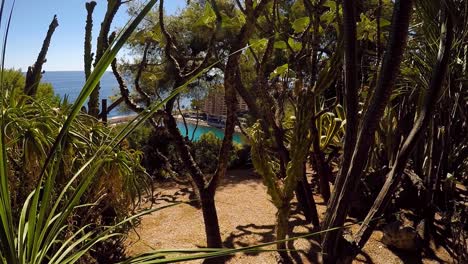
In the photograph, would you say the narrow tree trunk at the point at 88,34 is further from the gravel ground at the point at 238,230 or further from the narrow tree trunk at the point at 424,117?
the narrow tree trunk at the point at 424,117

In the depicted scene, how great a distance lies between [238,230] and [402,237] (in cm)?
194

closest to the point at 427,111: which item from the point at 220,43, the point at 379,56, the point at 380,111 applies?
the point at 380,111

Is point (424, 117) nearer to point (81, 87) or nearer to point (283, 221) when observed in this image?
point (283, 221)

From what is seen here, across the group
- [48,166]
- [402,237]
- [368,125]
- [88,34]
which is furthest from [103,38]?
[402,237]

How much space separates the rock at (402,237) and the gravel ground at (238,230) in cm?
11

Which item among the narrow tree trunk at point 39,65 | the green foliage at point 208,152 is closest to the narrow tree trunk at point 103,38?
the narrow tree trunk at point 39,65

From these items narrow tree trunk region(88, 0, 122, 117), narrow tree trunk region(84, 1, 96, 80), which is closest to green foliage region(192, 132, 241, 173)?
narrow tree trunk region(88, 0, 122, 117)

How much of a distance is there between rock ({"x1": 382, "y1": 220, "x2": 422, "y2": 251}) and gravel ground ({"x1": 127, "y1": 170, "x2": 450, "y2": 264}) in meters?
0.11

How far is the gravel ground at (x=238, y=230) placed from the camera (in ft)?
11.3

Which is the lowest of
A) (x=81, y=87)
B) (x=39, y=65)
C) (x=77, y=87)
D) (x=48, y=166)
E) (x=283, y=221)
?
(x=283, y=221)

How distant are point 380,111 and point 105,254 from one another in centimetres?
278

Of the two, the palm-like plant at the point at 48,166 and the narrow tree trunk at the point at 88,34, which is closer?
the palm-like plant at the point at 48,166

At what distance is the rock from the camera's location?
11.2 feet

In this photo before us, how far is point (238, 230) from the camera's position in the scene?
4363 millimetres
